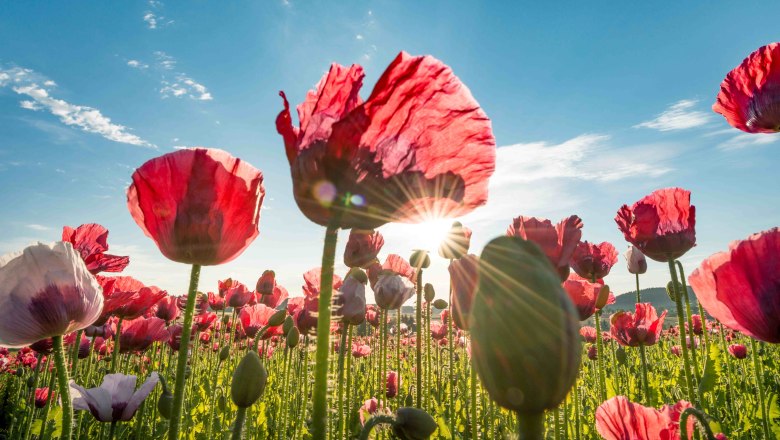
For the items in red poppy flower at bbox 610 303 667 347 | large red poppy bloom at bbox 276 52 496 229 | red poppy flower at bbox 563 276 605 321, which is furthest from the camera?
red poppy flower at bbox 610 303 667 347

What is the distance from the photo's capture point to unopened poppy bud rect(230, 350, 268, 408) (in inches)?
48.9

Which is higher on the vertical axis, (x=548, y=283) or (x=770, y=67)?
(x=770, y=67)

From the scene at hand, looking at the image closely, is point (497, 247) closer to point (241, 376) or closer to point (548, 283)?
point (548, 283)

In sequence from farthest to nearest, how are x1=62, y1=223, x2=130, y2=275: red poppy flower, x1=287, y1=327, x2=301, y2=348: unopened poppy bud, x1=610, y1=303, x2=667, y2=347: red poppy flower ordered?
x1=610, y1=303, x2=667, y2=347: red poppy flower
x1=287, y1=327, x2=301, y2=348: unopened poppy bud
x1=62, y1=223, x2=130, y2=275: red poppy flower

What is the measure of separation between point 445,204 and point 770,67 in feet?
8.92

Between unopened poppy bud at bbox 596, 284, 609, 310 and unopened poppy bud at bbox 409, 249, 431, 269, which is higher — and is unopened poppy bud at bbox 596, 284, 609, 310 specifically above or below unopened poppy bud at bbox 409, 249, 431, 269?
below

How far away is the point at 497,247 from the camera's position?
55cm

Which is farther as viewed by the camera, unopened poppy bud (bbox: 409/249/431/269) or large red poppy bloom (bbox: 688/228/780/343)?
unopened poppy bud (bbox: 409/249/431/269)

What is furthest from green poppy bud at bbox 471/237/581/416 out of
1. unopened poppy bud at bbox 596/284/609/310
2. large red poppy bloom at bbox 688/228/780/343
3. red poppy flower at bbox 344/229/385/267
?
red poppy flower at bbox 344/229/385/267

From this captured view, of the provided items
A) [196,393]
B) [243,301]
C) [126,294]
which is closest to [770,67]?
[126,294]

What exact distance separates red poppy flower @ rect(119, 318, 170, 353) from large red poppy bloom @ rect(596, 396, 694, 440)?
12.3 feet

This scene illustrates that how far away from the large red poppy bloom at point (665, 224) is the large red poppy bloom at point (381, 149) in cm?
223

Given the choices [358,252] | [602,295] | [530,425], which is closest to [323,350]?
Answer: [530,425]

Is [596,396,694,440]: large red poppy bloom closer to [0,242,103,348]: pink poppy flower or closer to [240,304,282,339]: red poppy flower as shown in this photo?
[0,242,103,348]: pink poppy flower
